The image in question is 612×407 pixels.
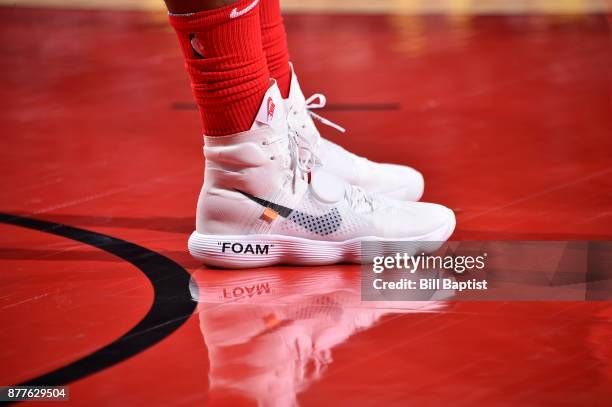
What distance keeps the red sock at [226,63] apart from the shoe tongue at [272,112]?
1 cm

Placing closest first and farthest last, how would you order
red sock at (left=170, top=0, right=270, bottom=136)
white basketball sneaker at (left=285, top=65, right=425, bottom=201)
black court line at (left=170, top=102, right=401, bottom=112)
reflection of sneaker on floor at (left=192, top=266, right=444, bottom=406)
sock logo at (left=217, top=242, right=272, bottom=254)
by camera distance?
reflection of sneaker on floor at (left=192, top=266, right=444, bottom=406)
red sock at (left=170, top=0, right=270, bottom=136)
sock logo at (left=217, top=242, right=272, bottom=254)
white basketball sneaker at (left=285, top=65, right=425, bottom=201)
black court line at (left=170, top=102, right=401, bottom=112)

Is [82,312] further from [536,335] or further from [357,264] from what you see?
[536,335]

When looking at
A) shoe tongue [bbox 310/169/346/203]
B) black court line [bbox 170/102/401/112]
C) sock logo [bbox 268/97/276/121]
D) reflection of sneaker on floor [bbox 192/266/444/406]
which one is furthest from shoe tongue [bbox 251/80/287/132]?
black court line [bbox 170/102/401/112]

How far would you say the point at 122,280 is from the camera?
176cm

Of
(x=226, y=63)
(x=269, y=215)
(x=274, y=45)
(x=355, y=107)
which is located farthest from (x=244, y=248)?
(x=355, y=107)

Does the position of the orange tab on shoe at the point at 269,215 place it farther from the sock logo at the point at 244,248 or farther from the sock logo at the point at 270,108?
the sock logo at the point at 270,108

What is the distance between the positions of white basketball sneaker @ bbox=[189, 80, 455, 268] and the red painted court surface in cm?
4

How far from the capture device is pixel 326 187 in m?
1.83

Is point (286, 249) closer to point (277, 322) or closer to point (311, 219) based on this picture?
point (311, 219)

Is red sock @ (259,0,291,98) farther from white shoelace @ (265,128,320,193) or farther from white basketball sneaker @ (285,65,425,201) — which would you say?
white shoelace @ (265,128,320,193)

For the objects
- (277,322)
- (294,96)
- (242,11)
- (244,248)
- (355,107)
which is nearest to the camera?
(277,322)

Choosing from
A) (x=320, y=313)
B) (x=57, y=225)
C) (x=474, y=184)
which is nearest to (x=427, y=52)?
(x=474, y=184)

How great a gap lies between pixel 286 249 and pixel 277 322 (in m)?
0.27

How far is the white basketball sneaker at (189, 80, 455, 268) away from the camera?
5.80ft
